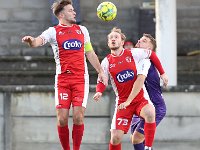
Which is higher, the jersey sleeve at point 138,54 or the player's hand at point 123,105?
the jersey sleeve at point 138,54

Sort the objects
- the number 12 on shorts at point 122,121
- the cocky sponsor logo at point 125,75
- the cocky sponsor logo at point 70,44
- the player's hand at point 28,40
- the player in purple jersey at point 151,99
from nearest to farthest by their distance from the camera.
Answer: the player's hand at point 28,40 → the number 12 on shorts at point 122,121 → the cocky sponsor logo at point 125,75 → the cocky sponsor logo at point 70,44 → the player in purple jersey at point 151,99

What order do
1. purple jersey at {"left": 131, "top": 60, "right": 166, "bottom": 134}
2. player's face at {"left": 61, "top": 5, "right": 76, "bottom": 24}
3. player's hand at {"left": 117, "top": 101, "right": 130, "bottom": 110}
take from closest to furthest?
1. player's hand at {"left": 117, "top": 101, "right": 130, "bottom": 110}
2. player's face at {"left": 61, "top": 5, "right": 76, "bottom": 24}
3. purple jersey at {"left": 131, "top": 60, "right": 166, "bottom": 134}

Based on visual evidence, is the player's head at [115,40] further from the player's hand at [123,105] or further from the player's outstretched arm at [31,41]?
the player's outstretched arm at [31,41]

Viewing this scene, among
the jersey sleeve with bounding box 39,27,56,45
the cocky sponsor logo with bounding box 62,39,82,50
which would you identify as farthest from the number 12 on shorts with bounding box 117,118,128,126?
the jersey sleeve with bounding box 39,27,56,45

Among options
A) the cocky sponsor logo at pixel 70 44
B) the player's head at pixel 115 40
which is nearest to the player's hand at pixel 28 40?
the cocky sponsor logo at pixel 70 44

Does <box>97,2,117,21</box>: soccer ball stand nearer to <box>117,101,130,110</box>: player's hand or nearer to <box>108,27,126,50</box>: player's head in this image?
<box>108,27,126,50</box>: player's head

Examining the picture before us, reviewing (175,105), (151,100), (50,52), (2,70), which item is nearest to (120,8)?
(50,52)

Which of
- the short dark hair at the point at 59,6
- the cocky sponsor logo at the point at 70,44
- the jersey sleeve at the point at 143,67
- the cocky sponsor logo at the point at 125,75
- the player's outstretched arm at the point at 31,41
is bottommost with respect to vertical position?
the cocky sponsor logo at the point at 125,75

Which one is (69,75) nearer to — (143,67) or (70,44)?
(70,44)

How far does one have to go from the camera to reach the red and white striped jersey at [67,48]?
10.2m

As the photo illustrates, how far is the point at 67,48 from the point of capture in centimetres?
1024

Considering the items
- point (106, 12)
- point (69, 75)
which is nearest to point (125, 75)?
point (69, 75)

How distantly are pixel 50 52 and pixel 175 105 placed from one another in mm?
6701

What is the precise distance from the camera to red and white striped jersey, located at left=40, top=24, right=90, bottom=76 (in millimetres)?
10234
